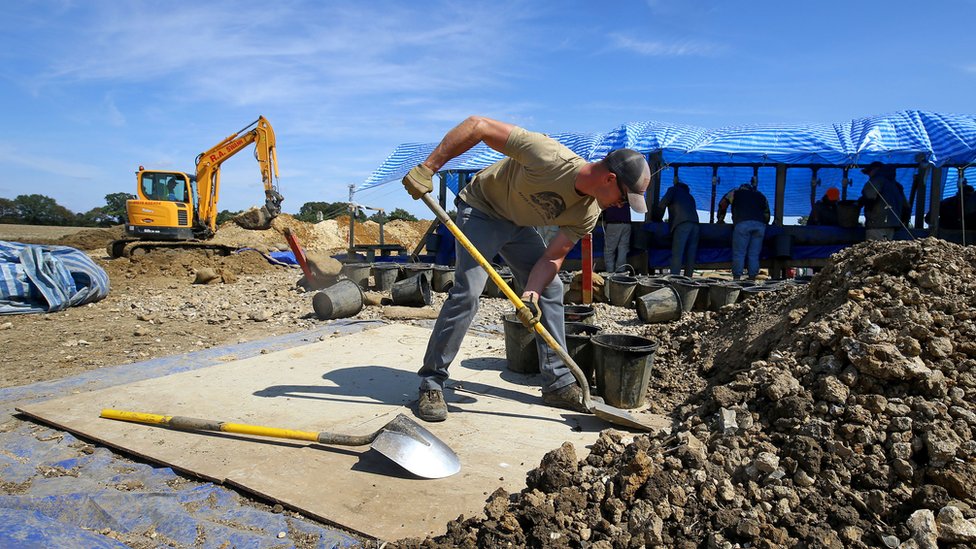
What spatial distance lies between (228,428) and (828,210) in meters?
12.6

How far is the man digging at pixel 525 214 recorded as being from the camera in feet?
9.30

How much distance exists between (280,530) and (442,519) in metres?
0.55

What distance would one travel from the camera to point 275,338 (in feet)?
16.9

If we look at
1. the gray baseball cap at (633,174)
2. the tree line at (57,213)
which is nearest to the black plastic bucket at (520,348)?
the gray baseball cap at (633,174)

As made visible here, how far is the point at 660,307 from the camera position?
627 centimetres

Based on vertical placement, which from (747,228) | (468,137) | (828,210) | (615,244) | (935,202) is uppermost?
(935,202)

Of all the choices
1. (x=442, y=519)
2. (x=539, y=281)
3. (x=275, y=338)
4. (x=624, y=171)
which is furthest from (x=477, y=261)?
(x=275, y=338)

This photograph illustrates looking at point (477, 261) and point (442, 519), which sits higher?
point (477, 261)

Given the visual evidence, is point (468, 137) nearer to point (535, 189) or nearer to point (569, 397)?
point (535, 189)

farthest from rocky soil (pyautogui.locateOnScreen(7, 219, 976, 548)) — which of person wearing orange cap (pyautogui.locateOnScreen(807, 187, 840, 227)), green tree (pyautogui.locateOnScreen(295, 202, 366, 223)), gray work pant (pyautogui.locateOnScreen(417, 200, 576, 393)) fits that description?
green tree (pyautogui.locateOnScreen(295, 202, 366, 223))

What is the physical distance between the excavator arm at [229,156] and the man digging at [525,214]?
11267 millimetres

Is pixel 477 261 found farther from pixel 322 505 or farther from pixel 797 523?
pixel 797 523

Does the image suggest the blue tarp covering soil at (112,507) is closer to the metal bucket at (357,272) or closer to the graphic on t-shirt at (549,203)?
the graphic on t-shirt at (549,203)

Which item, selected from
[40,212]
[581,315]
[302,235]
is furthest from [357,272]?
[40,212]
